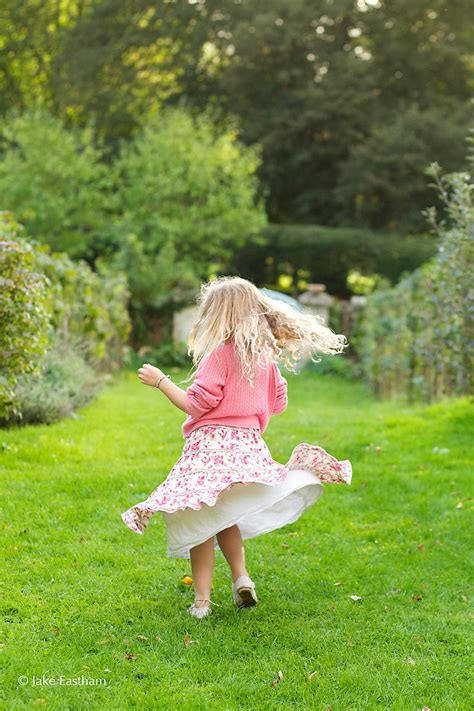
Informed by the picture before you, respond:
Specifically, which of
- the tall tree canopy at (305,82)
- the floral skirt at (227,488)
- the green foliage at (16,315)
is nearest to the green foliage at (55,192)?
the tall tree canopy at (305,82)

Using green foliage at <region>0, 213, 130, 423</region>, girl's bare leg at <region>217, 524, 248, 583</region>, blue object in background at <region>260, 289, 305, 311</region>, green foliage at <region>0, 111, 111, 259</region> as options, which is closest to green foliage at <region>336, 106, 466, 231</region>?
green foliage at <region>0, 111, 111, 259</region>

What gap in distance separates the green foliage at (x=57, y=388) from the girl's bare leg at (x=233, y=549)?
9.90 ft

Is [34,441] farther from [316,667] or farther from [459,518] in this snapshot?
[316,667]

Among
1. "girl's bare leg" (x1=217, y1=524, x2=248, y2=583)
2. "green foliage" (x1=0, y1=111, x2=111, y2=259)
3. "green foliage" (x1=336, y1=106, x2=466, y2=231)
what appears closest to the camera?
"girl's bare leg" (x1=217, y1=524, x2=248, y2=583)

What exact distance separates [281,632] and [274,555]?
39.6 inches

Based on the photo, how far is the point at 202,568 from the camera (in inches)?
146

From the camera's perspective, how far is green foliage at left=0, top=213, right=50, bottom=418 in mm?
5621

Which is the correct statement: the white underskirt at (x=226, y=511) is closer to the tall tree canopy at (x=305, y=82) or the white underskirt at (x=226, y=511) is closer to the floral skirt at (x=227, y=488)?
the floral skirt at (x=227, y=488)

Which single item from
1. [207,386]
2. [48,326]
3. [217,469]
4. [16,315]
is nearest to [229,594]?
[217,469]

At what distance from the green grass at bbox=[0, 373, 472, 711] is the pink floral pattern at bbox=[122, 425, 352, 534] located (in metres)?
0.49

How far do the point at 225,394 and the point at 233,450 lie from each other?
0.24 meters

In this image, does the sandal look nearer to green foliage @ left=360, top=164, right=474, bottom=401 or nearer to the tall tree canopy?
green foliage @ left=360, top=164, right=474, bottom=401

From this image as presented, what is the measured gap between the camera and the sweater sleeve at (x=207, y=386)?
367 cm

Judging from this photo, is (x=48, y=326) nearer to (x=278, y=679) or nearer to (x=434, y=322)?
(x=278, y=679)
